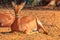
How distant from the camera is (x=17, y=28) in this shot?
6301mm

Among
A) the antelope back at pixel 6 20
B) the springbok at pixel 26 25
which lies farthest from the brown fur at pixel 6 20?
the springbok at pixel 26 25

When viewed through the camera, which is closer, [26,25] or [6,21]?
[26,25]

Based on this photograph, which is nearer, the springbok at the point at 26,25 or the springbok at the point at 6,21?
the springbok at the point at 26,25

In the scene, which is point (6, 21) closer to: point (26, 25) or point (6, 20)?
point (6, 20)

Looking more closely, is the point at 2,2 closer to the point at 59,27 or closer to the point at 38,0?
the point at 38,0

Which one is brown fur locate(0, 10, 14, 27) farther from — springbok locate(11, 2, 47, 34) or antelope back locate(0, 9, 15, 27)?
springbok locate(11, 2, 47, 34)

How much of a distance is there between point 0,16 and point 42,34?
1.56m

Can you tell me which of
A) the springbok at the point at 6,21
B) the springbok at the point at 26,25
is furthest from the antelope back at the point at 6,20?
the springbok at the point at 26,25

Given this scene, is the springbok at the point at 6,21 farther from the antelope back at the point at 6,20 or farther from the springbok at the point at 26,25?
the springbok at the point at 26,25

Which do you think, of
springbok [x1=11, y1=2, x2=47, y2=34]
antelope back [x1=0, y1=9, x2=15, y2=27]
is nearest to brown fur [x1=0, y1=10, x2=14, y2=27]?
antelope back [x1=0, y1=9, x2=15, y2=27]

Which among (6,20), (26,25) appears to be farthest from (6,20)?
(26,25)

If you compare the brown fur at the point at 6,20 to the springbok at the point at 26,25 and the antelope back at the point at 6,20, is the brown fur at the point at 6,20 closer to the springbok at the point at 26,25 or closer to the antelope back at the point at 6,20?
the antelope back at the point at 6,20

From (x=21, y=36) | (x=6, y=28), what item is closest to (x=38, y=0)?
(x=6, y=28)

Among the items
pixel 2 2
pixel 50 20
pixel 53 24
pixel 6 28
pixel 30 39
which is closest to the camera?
pixel 30 39
